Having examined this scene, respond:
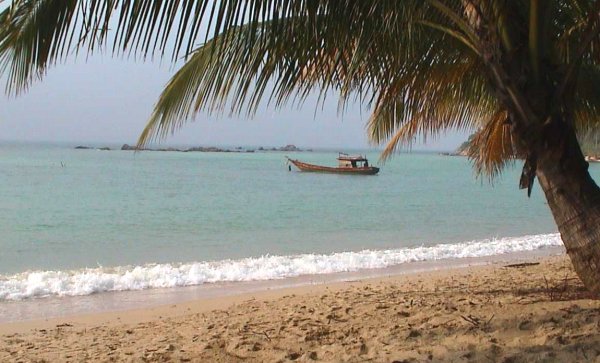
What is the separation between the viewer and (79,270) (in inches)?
429

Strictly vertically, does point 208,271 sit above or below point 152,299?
above

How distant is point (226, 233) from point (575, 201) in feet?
45.2

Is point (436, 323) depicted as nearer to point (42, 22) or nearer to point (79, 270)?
point (42, 22)

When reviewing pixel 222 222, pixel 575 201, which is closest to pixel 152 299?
pixel 575 201

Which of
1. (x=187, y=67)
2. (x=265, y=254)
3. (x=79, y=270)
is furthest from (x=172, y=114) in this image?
(x=265, y=254)

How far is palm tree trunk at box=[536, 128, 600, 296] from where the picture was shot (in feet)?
11.2

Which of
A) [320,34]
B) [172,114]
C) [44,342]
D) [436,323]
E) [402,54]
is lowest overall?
[44,342]

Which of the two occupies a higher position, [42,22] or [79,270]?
[42,22]

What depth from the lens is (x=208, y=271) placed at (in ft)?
32.4

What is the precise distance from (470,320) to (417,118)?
9.02 ft

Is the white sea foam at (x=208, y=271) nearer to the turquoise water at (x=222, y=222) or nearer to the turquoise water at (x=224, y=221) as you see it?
the turquoise water at (x=222, y=222)

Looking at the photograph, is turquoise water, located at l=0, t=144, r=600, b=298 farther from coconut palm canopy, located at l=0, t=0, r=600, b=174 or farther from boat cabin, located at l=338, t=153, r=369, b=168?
boat cabin, located at l=338, t=153, r=369, b=168

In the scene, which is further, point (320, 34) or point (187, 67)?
point (187, 67)

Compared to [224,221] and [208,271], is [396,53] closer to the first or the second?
[208,271]
